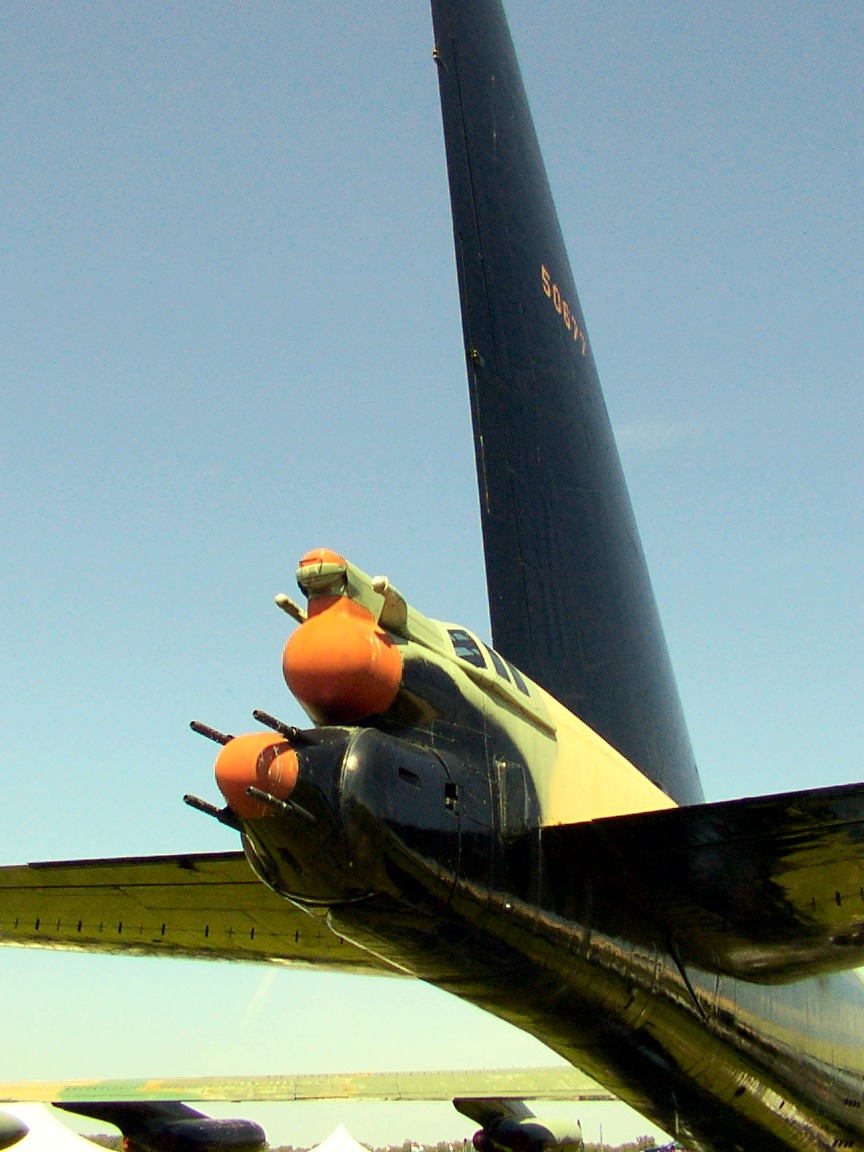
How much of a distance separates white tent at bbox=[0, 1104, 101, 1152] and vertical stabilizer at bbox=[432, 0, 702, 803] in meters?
29.6

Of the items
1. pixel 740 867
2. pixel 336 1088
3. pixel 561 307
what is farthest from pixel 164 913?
pixel 336 1088

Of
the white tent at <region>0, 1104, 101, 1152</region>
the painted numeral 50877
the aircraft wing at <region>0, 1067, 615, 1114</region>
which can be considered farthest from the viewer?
the white tent at <region>0, 1104, 101, 1152</region>

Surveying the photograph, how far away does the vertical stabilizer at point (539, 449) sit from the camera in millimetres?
8914

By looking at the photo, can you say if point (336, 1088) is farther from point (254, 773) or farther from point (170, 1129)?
point (254, 773)

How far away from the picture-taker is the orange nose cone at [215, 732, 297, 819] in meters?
4.76

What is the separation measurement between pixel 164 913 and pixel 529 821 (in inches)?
128

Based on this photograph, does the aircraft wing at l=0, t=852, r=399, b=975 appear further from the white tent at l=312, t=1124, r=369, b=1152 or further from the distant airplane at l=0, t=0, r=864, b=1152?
the white tent at l=312, t=1124, r=369, b=1152

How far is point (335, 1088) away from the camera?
67.1 feet

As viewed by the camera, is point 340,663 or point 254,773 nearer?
point 254,773

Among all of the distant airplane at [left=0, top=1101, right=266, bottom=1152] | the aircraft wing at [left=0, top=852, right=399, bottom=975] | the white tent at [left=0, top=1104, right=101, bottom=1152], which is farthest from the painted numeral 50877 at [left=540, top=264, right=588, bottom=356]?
the white tent at [left=0, top=1104, right=101, bottom=1152]

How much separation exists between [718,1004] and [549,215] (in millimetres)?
7436

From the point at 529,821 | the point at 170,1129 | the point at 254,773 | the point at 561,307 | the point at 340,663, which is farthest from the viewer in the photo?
the point at 170,1129

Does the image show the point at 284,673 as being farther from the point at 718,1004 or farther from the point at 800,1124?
the point at 800,1124

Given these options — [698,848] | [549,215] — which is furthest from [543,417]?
[698,848]
